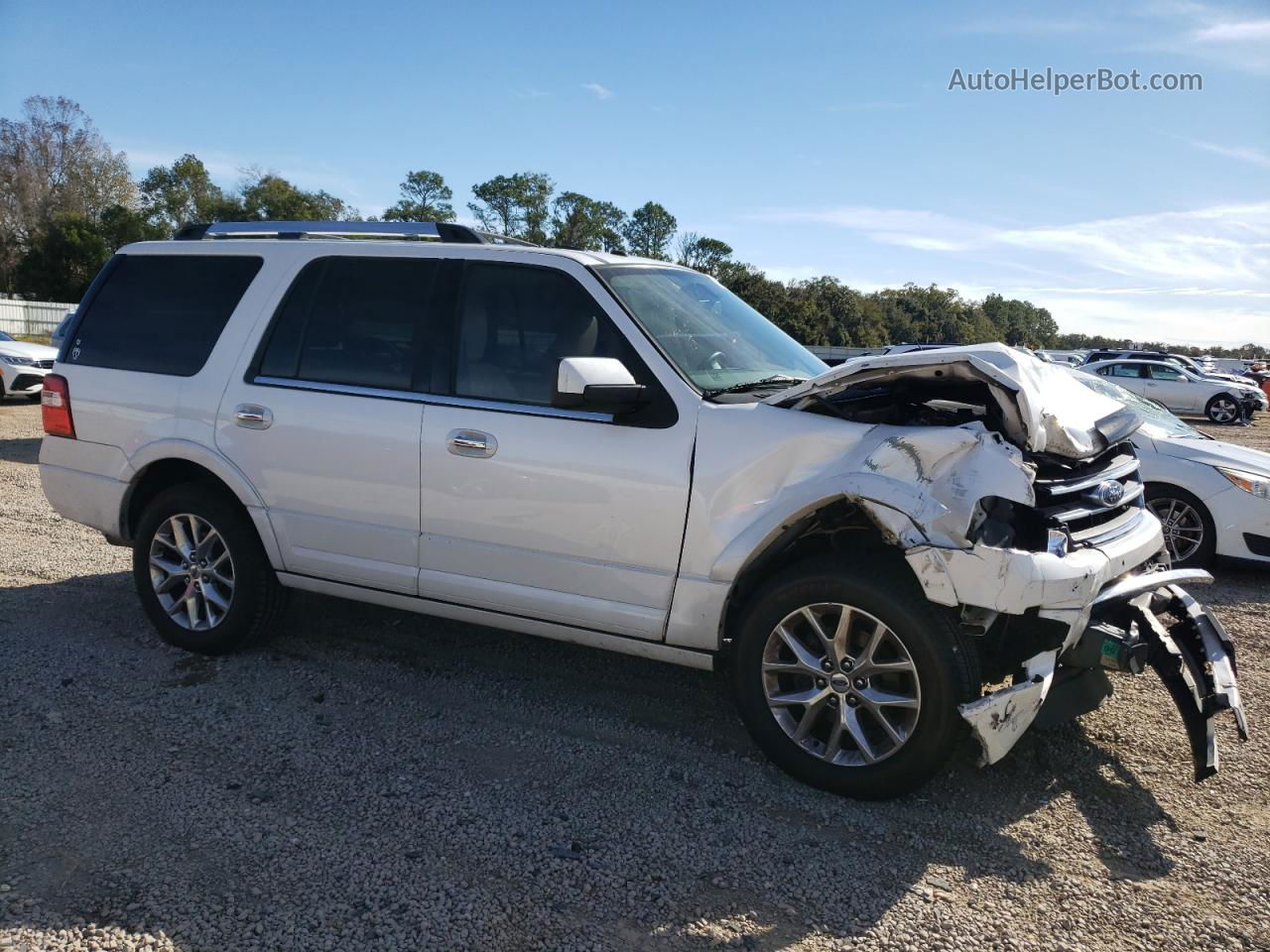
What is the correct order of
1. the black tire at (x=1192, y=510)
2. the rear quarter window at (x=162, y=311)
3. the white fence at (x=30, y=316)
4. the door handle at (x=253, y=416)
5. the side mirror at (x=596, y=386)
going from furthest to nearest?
the white fence at (x=30, y=316), the black tire at (x=1192, y=510), the rear quarter window at (x=162, y=311), the door handle at (x=253, y=416), the side mirror at (x=596, y=386)

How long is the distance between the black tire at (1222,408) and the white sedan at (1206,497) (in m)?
21.7

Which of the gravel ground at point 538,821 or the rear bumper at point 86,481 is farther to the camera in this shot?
the rear bumper at point 86,481

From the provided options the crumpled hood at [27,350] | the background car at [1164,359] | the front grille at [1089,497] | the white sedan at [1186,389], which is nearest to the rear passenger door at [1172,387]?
the white sedan at [1186,389]

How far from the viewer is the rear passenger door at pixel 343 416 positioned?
4.35 metres

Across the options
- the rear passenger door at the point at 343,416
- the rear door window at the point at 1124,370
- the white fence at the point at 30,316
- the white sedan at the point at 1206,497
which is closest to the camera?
the rear passenger door at the point at 343,416

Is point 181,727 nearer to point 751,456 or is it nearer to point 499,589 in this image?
point 499,589

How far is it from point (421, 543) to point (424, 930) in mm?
1885

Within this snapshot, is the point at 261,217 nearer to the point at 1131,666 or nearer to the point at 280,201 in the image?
the point at 280,201

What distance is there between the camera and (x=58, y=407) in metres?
5.21

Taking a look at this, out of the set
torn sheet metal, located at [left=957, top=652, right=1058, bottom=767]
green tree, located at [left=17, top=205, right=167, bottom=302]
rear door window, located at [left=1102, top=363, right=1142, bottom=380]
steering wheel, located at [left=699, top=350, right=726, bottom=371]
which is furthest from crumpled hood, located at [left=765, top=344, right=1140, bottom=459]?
green tree, located at [left=17, top=205, right=167, bottom=302]

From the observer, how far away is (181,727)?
4.10m

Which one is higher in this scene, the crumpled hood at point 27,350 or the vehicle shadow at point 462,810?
the vehicle shadow at point 462,810

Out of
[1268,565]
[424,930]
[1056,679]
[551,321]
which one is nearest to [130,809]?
[424,930]

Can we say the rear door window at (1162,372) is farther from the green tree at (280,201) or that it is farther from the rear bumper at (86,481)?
the green tree at (280,201)
